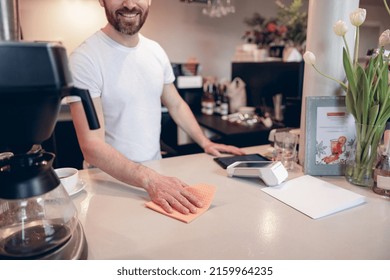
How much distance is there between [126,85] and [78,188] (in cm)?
56

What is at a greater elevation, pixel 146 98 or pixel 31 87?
pixel 31 87

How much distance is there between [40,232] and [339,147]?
3.23ft

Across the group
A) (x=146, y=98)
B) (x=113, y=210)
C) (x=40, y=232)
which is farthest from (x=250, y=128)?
(x=40, y=232)

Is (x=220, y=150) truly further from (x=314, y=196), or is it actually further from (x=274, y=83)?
(x=274, y=83)

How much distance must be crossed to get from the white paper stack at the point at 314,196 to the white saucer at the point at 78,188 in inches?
22.7

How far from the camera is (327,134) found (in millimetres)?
1147

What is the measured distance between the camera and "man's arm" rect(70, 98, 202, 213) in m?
0.89

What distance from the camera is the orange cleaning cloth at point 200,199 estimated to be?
2.75 ft

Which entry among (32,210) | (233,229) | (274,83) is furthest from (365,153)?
(274,83)

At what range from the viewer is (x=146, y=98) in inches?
58.7

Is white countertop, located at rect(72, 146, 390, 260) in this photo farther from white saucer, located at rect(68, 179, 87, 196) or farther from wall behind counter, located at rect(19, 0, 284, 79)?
wall behind counter, located at rect(19, 0, 284, 79)

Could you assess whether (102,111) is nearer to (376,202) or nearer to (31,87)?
(31,87)

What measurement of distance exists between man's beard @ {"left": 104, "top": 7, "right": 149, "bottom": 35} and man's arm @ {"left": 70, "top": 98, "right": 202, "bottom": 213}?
13.1 inches

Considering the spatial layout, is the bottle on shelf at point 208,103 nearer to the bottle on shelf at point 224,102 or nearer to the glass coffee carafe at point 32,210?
the bottle on shelf at point 224,102
